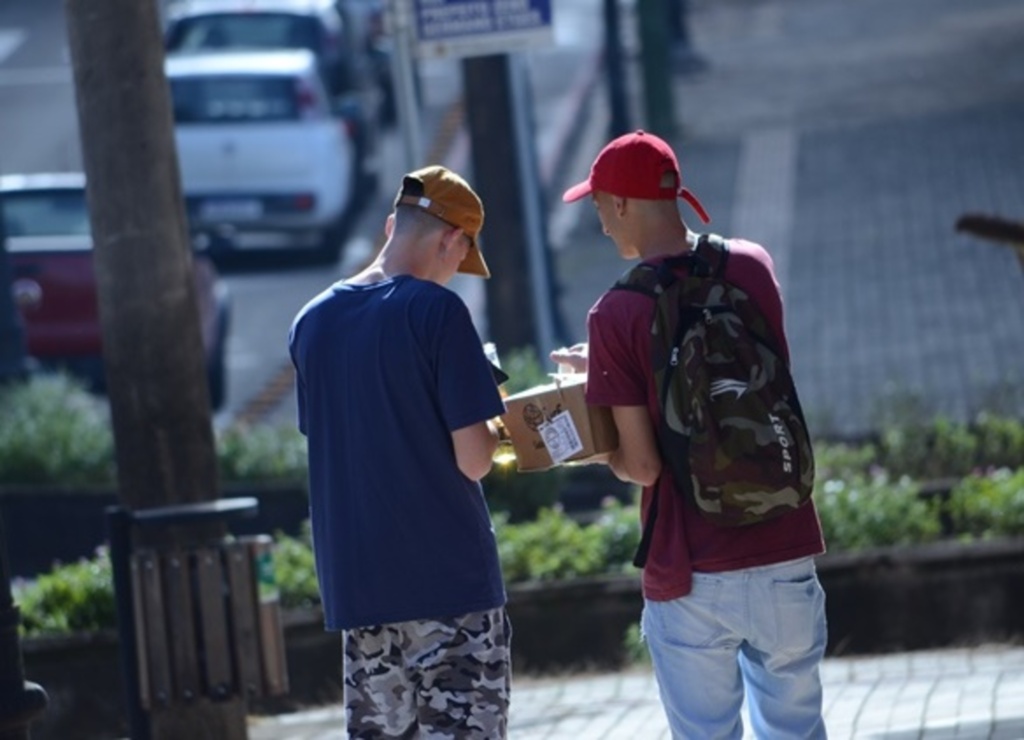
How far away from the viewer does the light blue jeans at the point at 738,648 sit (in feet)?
Result: 16.9

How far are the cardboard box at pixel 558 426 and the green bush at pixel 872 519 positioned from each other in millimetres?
4535

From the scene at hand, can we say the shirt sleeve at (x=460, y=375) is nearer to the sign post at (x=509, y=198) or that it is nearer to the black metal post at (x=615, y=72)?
the sign post at (x=509, y=198)

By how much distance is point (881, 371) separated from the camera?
16.7 m

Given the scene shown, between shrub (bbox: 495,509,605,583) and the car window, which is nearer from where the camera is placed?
shrub (bbox: 495,509,605,583)

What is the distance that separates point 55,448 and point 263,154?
9.68 m

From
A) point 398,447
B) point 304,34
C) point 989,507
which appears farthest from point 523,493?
point 304,34

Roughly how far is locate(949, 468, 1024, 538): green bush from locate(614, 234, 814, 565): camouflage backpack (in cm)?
484

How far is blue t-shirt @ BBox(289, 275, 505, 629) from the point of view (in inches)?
203

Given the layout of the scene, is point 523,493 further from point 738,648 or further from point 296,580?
point 738,648

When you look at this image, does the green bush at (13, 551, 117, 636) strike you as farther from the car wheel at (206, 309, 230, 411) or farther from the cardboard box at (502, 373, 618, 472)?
the car wheel at (206, 309, 230, 411)

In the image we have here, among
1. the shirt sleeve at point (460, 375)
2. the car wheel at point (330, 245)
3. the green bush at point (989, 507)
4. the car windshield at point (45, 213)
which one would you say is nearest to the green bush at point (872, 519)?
the green bush at point (989, 507)

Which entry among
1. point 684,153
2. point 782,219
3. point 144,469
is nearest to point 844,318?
point 782,219

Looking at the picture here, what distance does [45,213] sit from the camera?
59.9 feet

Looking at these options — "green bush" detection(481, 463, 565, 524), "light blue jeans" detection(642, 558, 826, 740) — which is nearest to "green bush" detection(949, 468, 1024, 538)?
"green bush" detection(481, 463, 565, 524)
